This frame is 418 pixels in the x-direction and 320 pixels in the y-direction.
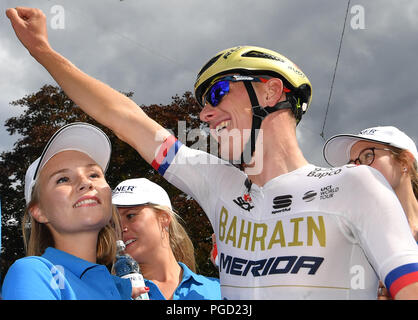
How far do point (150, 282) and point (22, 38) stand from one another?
8.80 ft

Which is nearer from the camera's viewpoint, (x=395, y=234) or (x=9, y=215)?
(x=395, y=234)

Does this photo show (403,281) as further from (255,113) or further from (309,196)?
(255,113)

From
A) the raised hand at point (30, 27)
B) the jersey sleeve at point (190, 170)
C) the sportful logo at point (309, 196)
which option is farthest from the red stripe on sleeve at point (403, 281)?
the raised hand at point (30, 27)

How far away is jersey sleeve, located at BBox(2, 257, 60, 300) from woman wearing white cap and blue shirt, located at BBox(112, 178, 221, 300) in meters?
2.02

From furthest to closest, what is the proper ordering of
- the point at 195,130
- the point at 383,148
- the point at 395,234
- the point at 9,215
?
the point at 195,130
the point at 9,215
the point at 383,148
the point at 395,234

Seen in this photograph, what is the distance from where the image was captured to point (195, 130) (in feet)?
67.6

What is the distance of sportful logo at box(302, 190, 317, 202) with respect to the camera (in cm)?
313

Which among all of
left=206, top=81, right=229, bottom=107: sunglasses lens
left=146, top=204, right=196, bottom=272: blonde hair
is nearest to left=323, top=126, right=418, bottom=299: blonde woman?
left=146, top=204, right=196, bottom=272: blonde hair

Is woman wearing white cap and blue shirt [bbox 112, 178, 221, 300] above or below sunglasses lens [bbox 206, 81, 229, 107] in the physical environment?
below

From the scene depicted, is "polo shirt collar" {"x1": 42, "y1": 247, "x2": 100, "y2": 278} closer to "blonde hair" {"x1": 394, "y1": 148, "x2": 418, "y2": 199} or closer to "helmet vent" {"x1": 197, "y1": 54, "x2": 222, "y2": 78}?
"helmet vent" {"x1": 197, "y1": 54, "x2": 222, "y2": 78}

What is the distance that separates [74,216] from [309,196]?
177cm

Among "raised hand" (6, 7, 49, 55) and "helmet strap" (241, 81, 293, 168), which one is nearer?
"helmet strap" (241, 81, 293, 168)
